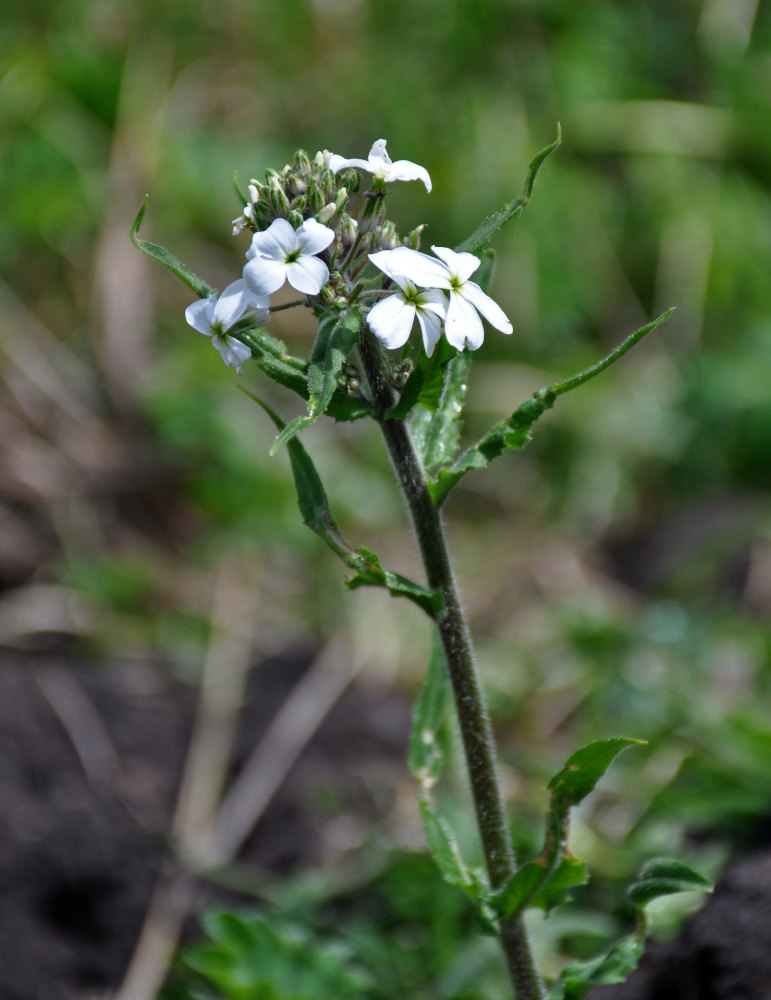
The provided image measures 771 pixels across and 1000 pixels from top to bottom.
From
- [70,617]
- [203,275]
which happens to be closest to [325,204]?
[70,617]

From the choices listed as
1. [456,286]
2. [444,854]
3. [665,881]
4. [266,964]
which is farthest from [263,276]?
[266,964]

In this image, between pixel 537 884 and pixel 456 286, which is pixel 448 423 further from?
pixel 537 884

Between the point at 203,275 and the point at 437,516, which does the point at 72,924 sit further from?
the point at 203,275

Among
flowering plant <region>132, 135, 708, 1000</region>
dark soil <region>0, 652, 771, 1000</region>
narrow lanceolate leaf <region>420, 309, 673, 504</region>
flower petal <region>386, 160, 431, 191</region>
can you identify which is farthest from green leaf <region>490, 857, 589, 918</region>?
flower petal <region>386, 160, 431, 191</region>

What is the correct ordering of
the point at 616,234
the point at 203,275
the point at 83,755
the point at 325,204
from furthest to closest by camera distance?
the point at 616,234, the point at 203,275, the point at 83,755, the point at 325,204

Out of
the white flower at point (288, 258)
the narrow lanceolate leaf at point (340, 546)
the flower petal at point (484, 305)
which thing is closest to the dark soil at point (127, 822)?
the narrow lanceolate leaf at point (340, 546)
